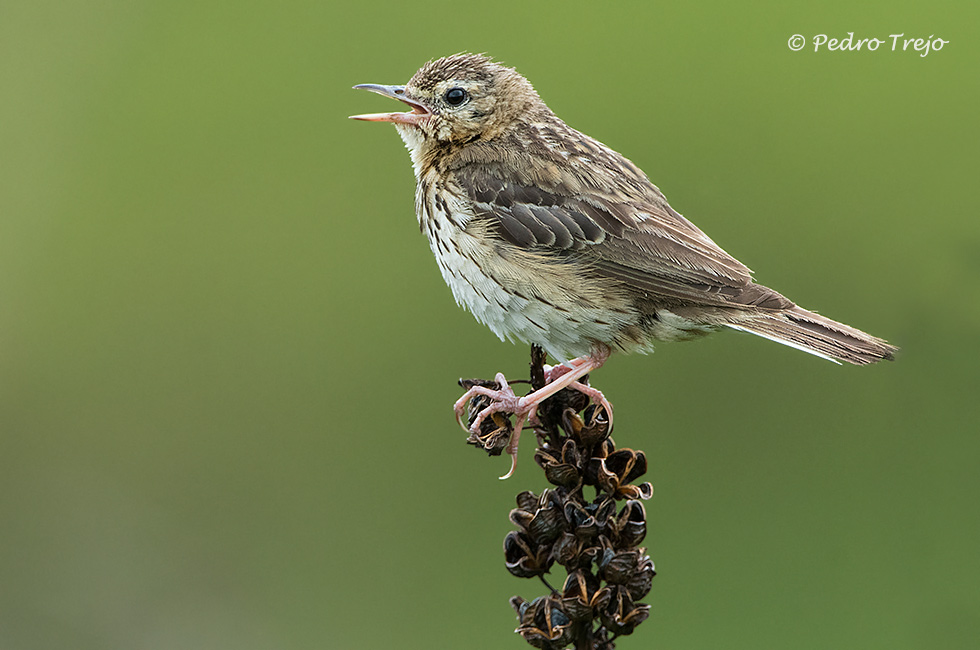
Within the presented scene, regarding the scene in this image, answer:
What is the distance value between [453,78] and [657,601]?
3307 mm

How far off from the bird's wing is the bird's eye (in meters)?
0.46

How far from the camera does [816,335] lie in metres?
4.96

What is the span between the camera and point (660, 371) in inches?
292

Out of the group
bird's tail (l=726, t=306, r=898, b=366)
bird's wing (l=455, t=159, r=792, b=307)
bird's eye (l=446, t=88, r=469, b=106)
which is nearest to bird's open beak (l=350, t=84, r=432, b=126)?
bird's eye (l=446, t=88, r=469, b=106)

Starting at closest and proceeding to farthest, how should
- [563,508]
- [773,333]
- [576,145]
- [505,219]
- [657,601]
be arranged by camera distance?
[563,508], [773,333], [505,219], [576,145], [657,601]

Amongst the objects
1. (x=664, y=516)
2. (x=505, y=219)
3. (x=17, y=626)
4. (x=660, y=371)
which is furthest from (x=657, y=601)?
(x=17, y=626)

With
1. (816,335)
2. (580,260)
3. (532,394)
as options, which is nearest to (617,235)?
(580,260)

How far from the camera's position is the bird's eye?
579 cm

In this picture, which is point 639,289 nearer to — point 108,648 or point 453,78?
point 453,78

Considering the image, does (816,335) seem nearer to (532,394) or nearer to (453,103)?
(532,394)

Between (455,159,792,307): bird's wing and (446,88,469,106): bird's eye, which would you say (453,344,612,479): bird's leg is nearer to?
(455,159,792,307): bird's wing

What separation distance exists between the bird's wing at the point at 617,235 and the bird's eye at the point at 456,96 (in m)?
0.46

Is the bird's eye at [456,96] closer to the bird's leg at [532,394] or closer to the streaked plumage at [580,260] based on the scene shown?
the streaked plumage at [580,260]

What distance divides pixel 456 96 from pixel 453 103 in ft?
0.13
